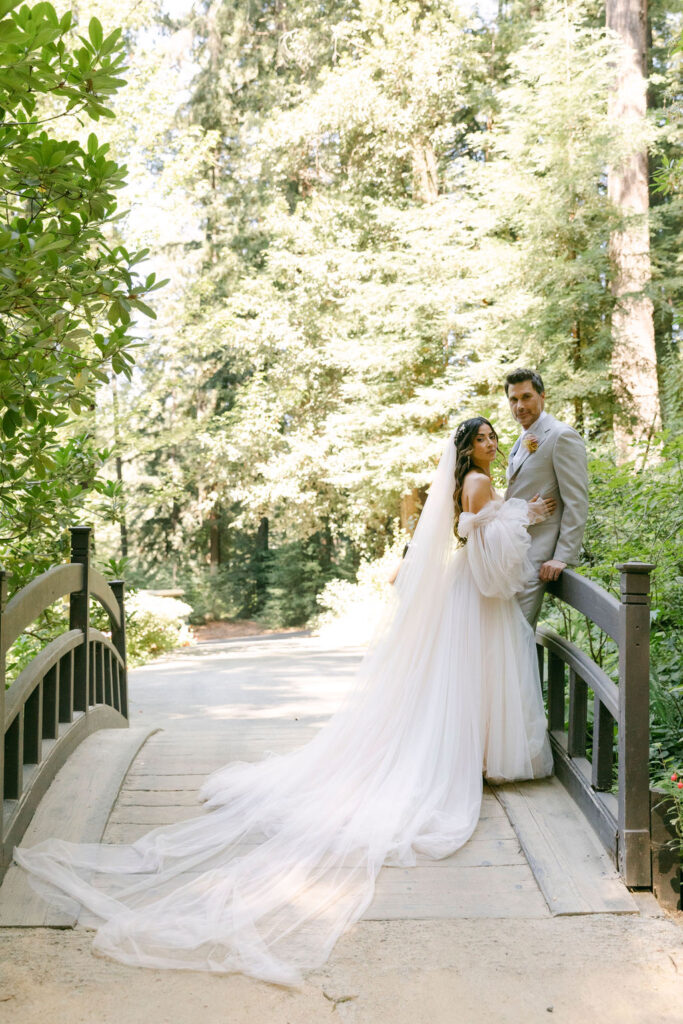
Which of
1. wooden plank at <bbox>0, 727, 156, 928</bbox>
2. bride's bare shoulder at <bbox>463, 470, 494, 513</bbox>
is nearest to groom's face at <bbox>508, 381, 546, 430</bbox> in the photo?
bride's bare shoulder at <bbox>463, 470, 494, 513</bbox>

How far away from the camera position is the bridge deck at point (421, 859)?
3.15 metres

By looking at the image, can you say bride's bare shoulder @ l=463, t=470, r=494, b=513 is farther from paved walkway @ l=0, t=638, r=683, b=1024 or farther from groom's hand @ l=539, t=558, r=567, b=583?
paved walkway @ l=0, t=638, r=683, b=1024

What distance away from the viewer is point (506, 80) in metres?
18.7

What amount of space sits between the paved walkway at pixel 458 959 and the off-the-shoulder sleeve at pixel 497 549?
0.96 m

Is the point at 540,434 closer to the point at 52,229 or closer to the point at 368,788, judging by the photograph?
the point at 368,788

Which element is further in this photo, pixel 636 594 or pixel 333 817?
pixel 333 817

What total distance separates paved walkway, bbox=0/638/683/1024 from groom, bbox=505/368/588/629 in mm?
1008

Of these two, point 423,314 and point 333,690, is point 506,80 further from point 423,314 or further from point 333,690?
point 333,690

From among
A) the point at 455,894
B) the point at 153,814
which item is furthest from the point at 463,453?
the point at 153,814

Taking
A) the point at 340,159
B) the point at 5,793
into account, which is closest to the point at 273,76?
the point at 340,159

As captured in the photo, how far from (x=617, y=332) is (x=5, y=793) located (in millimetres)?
12075

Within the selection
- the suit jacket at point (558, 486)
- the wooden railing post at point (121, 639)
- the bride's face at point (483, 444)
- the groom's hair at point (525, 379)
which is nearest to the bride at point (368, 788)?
the bride's face at point (483, 444)

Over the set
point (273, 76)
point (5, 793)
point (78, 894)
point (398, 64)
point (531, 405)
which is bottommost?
point (78, 894)

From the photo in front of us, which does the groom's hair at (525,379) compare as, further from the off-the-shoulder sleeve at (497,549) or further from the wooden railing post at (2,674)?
the wooden railing post at (2,674)
